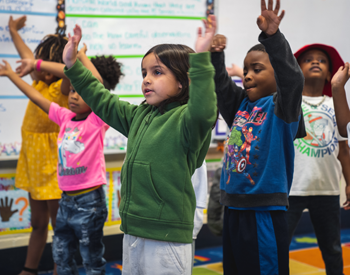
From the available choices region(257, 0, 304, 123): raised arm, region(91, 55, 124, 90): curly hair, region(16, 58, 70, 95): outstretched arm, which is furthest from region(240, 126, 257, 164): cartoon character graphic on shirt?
region(16, 58, 70, 95): outstretched arm

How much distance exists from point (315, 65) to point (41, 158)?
174 centimetres

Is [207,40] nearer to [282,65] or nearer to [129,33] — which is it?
[282,65]

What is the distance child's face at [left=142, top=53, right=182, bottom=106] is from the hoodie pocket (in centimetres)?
23

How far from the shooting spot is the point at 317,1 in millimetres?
3555

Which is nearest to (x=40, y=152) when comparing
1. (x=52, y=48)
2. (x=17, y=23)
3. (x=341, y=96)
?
(x=52, y=48)

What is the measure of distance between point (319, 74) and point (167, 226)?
145 cm

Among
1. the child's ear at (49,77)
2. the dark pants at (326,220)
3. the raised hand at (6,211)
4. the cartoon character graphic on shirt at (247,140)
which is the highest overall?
the child's ear at (49,77)

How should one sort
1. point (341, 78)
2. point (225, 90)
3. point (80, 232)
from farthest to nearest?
point (80, 232), point (341, 78), point (225, 90)

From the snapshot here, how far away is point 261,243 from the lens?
154cm

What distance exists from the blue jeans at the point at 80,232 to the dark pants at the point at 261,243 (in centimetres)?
81

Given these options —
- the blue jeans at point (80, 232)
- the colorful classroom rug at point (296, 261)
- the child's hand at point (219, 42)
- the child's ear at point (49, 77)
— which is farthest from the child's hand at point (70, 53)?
the colorful classroom rug at point (296, 261)

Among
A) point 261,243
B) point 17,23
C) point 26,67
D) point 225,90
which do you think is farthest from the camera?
point 17,23

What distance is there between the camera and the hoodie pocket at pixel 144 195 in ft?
3.98

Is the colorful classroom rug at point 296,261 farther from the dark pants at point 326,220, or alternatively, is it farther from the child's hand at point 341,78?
the child's hand at point 341,78
